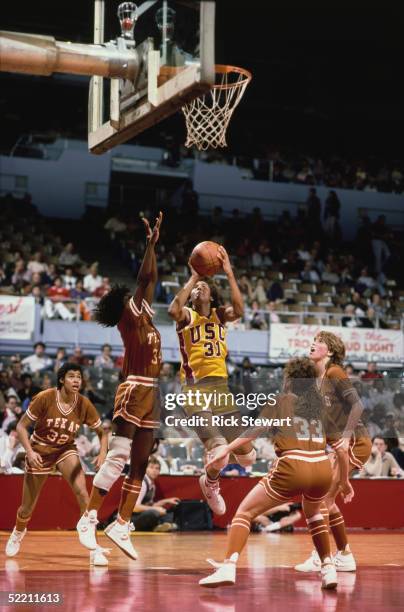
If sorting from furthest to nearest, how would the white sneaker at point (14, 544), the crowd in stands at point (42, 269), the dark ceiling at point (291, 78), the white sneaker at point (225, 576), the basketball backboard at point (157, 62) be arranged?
the dark ceiling at point (291, 78)
the crowd in stands at point (42, 269)
the white sneaker at point (14, 544)
the white sneaker at point (225, 576)
the basketball backboard at point (157, 62)

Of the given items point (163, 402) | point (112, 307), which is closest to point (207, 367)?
point (112, 307)

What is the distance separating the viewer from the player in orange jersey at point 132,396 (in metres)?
8.76

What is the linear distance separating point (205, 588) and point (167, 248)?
717 inches

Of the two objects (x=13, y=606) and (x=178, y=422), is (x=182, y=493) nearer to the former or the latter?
(x=178, y=422)

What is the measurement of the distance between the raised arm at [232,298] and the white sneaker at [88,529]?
221 centimetres

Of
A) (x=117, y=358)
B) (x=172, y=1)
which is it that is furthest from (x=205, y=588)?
(x=117, y=358)

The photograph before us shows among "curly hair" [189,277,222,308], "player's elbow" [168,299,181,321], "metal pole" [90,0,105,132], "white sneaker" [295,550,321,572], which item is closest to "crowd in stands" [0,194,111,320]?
"curly hair" [189,277,222,308]

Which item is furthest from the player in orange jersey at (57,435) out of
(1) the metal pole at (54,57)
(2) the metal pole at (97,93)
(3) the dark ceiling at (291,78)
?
(3) the dark ceiling at (291,78)

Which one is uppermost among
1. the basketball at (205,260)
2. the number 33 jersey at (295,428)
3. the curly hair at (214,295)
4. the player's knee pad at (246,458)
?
the basketball at (205,260)

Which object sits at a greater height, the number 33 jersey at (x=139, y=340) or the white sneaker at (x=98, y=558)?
the number 33 jersey at (x=139, y=340)

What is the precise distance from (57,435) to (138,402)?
1.65 m

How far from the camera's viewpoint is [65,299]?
19.6 metres

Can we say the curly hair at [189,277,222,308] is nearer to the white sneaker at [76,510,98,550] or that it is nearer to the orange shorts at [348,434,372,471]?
the orange shorts at [348,434,372,471]

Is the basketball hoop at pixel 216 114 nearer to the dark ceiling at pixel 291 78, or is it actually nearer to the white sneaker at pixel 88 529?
the white sneaker at pixel 88 529
